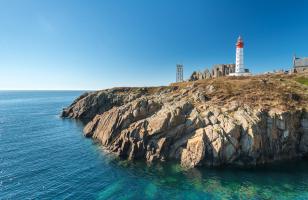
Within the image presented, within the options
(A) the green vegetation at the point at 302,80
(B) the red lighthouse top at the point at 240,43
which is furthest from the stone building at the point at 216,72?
(A) the green vegetation at the point at 302,80

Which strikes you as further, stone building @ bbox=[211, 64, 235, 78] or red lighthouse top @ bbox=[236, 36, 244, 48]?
stone building @ bbox=[211, 64, 235, 78]

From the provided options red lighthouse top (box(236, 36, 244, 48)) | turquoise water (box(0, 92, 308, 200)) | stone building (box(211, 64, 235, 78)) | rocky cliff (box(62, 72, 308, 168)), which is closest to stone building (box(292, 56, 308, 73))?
red lighthouse top (box(236, 36, 244, 48))

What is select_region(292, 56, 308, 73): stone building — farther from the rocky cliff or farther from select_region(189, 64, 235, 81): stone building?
the rocky cliff

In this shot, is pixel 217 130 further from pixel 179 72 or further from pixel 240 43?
pixel 179 72

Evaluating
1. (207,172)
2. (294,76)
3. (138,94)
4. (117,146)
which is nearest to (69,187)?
(117,146)

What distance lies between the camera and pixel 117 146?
53031 mm

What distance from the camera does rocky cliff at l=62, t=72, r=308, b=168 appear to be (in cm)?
4488

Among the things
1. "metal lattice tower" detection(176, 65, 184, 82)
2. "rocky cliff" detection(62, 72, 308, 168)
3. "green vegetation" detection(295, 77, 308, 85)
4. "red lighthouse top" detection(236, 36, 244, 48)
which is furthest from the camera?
"metal lattice tower" detection(176, 65, 184, 82)

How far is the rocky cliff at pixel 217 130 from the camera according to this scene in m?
44.9

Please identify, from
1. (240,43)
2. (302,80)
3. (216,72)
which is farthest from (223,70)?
(302,80)

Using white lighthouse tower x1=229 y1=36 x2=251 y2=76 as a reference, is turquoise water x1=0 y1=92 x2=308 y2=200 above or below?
below

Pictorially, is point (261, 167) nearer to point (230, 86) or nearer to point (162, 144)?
point (162, 144)

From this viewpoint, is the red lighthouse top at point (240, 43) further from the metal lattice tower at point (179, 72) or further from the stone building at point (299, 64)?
the metal lattice tower at point (179, 72)

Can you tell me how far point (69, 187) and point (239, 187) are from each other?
2795 centimetres
